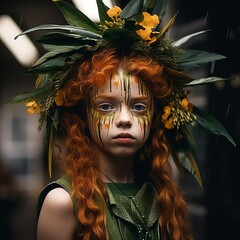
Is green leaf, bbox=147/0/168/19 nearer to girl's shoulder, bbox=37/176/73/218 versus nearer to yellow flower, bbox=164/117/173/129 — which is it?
yellow flower, bbox=164/117/173/129

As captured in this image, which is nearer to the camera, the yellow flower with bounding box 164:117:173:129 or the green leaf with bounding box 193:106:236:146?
the yellow flower with bounding box 164:117:173:129

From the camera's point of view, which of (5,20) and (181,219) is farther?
(5,20)

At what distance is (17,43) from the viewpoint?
679 cm

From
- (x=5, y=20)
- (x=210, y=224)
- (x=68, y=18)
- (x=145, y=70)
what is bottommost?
(x=210, y=224)

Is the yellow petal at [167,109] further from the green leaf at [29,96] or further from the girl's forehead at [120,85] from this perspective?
the green leaf at [29,96]

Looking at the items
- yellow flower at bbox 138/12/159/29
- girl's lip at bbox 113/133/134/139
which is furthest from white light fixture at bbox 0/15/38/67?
girl's lip at bbox 113/133/134/139

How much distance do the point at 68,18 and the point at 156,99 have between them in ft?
1.71

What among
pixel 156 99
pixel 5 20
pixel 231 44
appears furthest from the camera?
pixel 5 20

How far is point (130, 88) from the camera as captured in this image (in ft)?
9.44

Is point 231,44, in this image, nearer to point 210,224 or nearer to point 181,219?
point 210,224

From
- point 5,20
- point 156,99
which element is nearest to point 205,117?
point 156,99

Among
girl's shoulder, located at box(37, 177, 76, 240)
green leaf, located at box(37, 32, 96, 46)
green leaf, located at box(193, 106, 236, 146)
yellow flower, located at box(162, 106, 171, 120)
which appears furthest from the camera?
green leaf, located at box(193, 106, 236, 146)

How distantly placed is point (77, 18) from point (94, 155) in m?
0.60

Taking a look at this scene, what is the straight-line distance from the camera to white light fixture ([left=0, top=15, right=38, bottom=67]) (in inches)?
237
